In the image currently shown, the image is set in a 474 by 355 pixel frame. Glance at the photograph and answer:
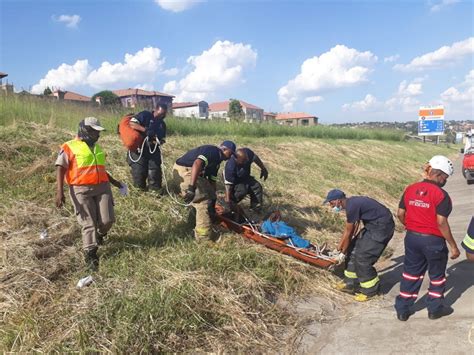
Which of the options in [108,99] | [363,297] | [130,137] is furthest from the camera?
[108,99]

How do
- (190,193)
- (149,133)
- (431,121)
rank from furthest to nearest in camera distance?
(431,121) → (149,133) → (190,193)

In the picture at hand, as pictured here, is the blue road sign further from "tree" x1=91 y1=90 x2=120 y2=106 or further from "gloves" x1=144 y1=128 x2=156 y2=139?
"gloves" x1=144 y1=128 x2=156 y2=139

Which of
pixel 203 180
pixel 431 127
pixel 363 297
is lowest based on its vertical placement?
pixel 363 297

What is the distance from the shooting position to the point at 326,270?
204 inches

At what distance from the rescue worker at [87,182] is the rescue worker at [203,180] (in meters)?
1.11

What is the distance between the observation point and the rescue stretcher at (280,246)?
505 cm

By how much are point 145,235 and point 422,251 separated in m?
3.54

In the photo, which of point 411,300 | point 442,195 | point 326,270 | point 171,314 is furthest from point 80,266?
point 442,195

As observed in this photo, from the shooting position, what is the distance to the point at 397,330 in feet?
12.7

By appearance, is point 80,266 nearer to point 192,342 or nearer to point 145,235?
point 145,235

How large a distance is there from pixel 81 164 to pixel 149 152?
1.91 metres

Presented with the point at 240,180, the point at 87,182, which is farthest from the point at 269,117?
the point at 87,182

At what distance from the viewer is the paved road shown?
3.55 m

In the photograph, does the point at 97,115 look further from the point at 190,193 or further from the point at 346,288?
the point at 346,288
